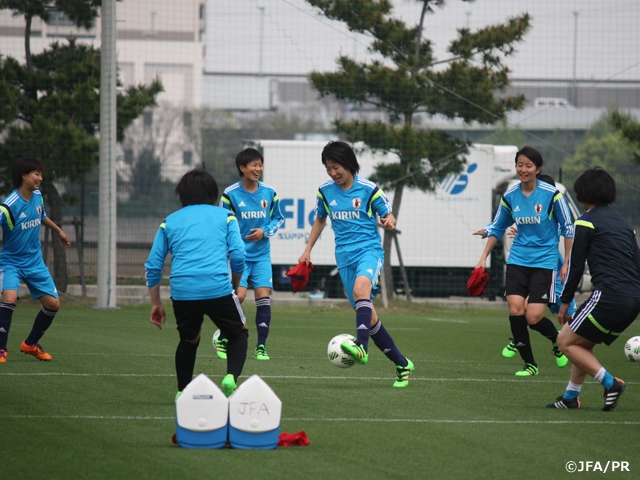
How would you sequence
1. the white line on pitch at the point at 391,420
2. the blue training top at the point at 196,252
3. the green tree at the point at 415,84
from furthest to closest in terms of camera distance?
the green tree at the point at 415,84, the blue training top at the point at 196,252, the white line on pitch at the point at 391,420

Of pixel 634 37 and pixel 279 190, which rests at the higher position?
pixel 634 37

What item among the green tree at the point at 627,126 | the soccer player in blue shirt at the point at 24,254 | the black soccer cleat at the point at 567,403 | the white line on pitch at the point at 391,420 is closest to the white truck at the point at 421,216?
the green tree at the point at 627,126

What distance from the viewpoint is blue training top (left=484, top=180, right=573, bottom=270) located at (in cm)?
862

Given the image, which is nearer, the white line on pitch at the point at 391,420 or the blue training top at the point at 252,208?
the white line on pitch at the point at 391,420

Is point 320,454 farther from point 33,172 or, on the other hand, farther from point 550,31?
point 550,31

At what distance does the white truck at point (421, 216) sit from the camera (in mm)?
21891

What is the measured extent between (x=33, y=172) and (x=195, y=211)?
355 cm

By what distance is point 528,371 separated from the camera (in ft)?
28.3

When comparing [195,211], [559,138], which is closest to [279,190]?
[195,211]

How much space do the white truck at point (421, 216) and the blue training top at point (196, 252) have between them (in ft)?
51.1

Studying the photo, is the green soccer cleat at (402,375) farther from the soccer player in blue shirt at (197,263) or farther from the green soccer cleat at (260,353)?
the green soccer cleat at (260,353)

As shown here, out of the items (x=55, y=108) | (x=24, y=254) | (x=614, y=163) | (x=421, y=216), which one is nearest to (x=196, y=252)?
(x=24, y=254)

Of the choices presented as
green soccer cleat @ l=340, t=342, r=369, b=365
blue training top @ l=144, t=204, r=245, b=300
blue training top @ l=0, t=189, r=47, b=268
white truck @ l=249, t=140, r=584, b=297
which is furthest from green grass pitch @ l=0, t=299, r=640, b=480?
white truck @ l=249, t=140, r=584, b=297

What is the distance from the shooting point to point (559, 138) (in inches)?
1841
